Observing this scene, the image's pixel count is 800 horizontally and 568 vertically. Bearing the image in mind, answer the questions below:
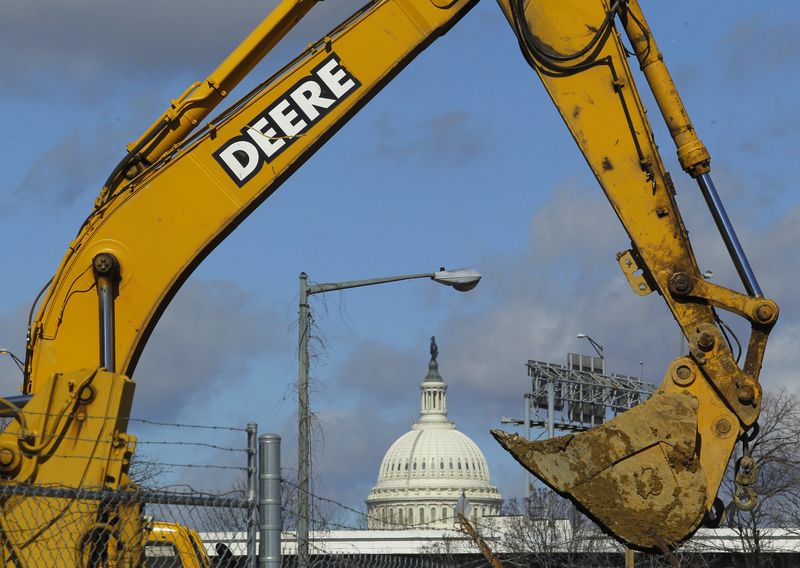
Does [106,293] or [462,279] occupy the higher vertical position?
[462,279]

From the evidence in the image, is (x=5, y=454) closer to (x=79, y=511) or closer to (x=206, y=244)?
(x=79, y=511)

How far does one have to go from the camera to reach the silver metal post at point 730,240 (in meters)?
10.1

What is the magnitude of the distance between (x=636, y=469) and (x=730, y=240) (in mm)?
1495

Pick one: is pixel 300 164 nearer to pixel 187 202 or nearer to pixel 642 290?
pixel 187 202

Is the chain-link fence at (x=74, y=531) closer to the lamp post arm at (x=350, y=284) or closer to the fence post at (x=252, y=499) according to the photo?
the fence post at (x=252, y=499)

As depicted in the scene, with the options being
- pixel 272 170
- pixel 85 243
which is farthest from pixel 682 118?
pixel 85 243

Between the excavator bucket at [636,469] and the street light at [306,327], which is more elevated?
the street light at [306,327]

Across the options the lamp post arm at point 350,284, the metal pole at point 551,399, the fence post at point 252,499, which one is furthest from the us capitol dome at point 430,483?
the fence post at point 252,499

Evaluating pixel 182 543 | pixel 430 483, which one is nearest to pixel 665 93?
pixel 182 543

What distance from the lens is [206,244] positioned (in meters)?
10.5

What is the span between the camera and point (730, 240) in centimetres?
1013

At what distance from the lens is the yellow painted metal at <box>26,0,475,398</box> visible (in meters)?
10.4

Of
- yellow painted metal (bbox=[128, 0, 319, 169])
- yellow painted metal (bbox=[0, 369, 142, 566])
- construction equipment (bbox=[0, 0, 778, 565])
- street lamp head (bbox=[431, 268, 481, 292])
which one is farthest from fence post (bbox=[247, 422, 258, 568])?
street lamp head (bbox=[431, 268, 481, 292])

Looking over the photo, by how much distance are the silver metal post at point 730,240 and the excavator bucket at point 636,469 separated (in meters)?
0.79
